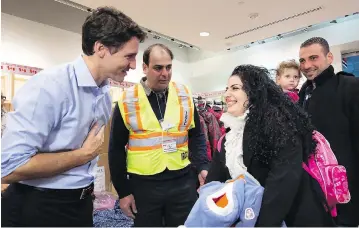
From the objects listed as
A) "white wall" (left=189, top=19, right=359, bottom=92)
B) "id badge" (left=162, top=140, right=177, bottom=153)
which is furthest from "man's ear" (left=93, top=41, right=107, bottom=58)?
"white wall" (left=189, top=19, right=359, bottom=92)

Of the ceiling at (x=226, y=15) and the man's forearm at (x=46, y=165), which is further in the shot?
the ceiling at (x=226, y=15)

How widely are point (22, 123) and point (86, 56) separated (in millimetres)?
439

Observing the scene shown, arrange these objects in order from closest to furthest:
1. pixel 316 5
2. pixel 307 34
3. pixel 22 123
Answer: pixel 22 123, pixel 316 5, pixel 307 34

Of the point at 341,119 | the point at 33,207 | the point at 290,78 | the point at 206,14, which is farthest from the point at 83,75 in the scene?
the point at 206,14

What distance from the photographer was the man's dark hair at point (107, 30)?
4.27 ft

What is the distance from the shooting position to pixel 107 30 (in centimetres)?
130

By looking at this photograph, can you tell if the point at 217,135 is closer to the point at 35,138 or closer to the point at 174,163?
the point at 174,163

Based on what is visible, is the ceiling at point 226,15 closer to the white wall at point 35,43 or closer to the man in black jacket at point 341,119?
the white wall at point 35,43

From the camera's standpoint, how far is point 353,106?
1.89 meters

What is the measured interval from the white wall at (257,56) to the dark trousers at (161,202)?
4215mm

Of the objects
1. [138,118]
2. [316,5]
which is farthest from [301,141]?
[316,5]

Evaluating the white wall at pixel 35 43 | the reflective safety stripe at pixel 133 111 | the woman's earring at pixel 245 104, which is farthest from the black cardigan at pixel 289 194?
the white wall at pixel 35 43

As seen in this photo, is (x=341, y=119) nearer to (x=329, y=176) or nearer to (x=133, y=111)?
(x=329, y=176)

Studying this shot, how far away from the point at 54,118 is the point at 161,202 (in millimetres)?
998
